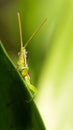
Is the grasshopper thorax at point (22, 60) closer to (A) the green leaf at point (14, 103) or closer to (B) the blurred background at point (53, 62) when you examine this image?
(B) the blurred background at point (53, 62)

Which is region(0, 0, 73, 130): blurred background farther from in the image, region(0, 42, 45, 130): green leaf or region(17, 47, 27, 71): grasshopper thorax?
region(0, 42, 45, 130): green leaf

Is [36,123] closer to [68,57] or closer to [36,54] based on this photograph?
[68,57]

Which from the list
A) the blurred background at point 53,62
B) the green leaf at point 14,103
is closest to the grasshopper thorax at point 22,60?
the blurred background at point 53,62

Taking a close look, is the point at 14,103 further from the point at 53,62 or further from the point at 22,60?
the point at 22,60

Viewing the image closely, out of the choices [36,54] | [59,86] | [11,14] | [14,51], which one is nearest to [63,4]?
[36,54]

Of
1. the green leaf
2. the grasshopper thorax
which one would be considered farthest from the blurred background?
the green leaf
